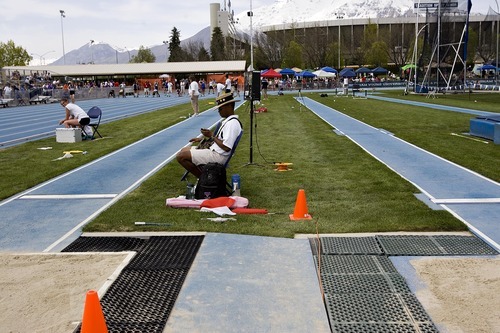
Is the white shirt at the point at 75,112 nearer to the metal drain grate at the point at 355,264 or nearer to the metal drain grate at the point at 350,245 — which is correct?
the metal drain grate at the point at 350,245

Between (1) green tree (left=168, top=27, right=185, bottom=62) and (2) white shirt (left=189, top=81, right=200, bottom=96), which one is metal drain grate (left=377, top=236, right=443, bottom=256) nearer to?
(2) white shirt (left=189, top=81, right=200, bottom=96)

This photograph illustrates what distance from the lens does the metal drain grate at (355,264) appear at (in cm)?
530

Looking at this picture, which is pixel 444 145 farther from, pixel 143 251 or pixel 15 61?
pixel 15 61

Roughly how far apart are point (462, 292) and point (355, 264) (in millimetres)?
1108

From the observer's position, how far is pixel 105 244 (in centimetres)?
620

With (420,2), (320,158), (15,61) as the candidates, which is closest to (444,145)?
(320,158)

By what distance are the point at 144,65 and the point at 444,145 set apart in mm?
80341

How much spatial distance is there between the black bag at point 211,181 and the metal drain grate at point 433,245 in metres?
2.60

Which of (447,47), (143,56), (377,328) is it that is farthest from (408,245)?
(143,56)

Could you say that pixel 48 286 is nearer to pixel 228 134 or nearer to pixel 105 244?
pixel 105 244

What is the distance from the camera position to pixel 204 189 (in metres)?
A: 7.85

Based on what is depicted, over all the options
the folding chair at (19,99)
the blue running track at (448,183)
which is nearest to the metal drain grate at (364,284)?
the blue running track at (448,183)

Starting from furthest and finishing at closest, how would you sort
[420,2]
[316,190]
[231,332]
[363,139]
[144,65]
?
[144,65] → [420,2] → [363,139] → [316,190] → [231,332]

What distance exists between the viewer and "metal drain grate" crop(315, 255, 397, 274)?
530 cm
